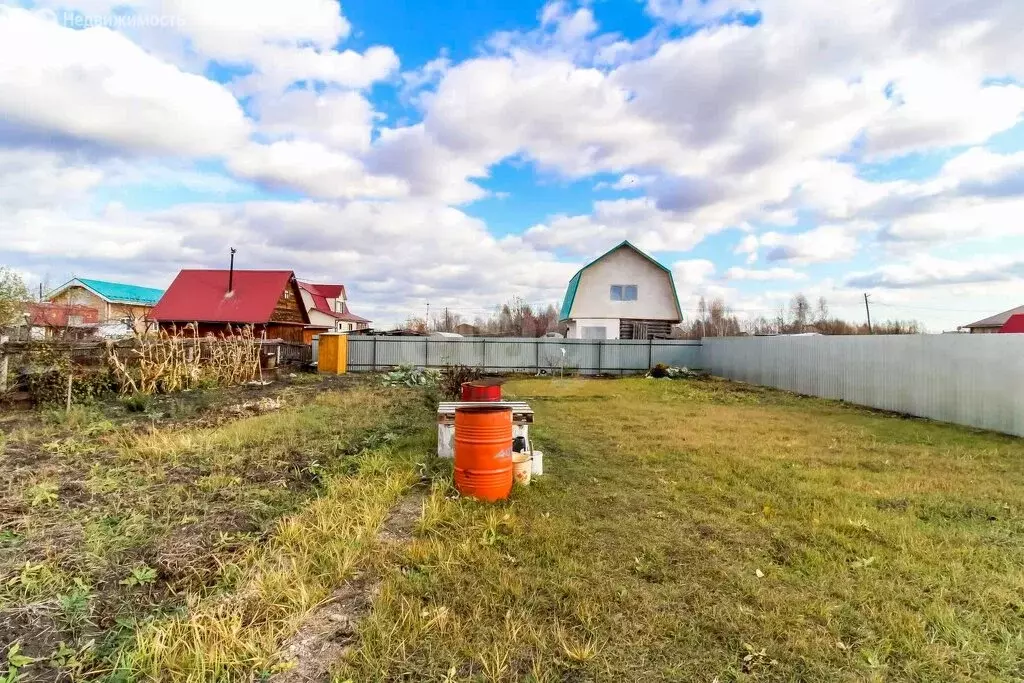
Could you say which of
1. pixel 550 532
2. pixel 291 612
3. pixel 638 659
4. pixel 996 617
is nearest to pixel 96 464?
pixel 291 612

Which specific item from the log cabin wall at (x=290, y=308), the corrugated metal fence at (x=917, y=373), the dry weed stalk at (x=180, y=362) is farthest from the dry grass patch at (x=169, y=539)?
the log cabin wall at (x=290, y=308)

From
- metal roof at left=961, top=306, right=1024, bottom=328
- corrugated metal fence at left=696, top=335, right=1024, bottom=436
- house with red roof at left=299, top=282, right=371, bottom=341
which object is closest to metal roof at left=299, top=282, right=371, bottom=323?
house with red roof at left=299, top=282, right=371, bottom=341

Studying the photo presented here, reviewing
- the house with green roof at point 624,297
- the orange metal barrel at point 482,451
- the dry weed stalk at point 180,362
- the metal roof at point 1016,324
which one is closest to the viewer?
the orange metal barrel at point 482,451

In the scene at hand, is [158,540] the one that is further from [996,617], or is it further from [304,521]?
[996,617]

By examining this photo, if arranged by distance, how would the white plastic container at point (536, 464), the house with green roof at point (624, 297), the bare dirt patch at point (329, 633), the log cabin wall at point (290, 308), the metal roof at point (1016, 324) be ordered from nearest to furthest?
the bare dirt patch at point (329, 633), the white plastic container at point (536, 464), the metal roof at point (1016, 324), the log cabin wall at point (290, 308), the house with green roof at point (624, 297)

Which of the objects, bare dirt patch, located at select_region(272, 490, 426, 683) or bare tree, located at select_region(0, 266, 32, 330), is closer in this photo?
bare dirt patch, located at select_region(272, 490, 426, 683)

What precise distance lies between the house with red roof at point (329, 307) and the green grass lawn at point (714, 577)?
1405 inches

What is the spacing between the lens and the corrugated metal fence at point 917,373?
814cm

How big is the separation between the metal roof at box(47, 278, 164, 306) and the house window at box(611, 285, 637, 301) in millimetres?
26496

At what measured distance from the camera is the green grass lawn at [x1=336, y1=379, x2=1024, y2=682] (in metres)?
2.36

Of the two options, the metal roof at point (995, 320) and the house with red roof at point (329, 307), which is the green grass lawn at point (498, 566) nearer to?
the house with red roof at point (329, 307)

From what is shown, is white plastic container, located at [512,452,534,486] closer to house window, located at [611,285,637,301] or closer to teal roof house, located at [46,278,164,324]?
house window, located at [611,285,637,301]

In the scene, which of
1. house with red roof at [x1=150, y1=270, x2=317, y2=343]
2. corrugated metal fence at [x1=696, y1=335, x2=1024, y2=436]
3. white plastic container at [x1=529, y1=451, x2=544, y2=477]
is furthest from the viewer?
house with red roof at [x1=150, y1=270, x2=317, y2=343]

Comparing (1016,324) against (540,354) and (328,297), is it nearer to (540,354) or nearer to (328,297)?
(540,354)
